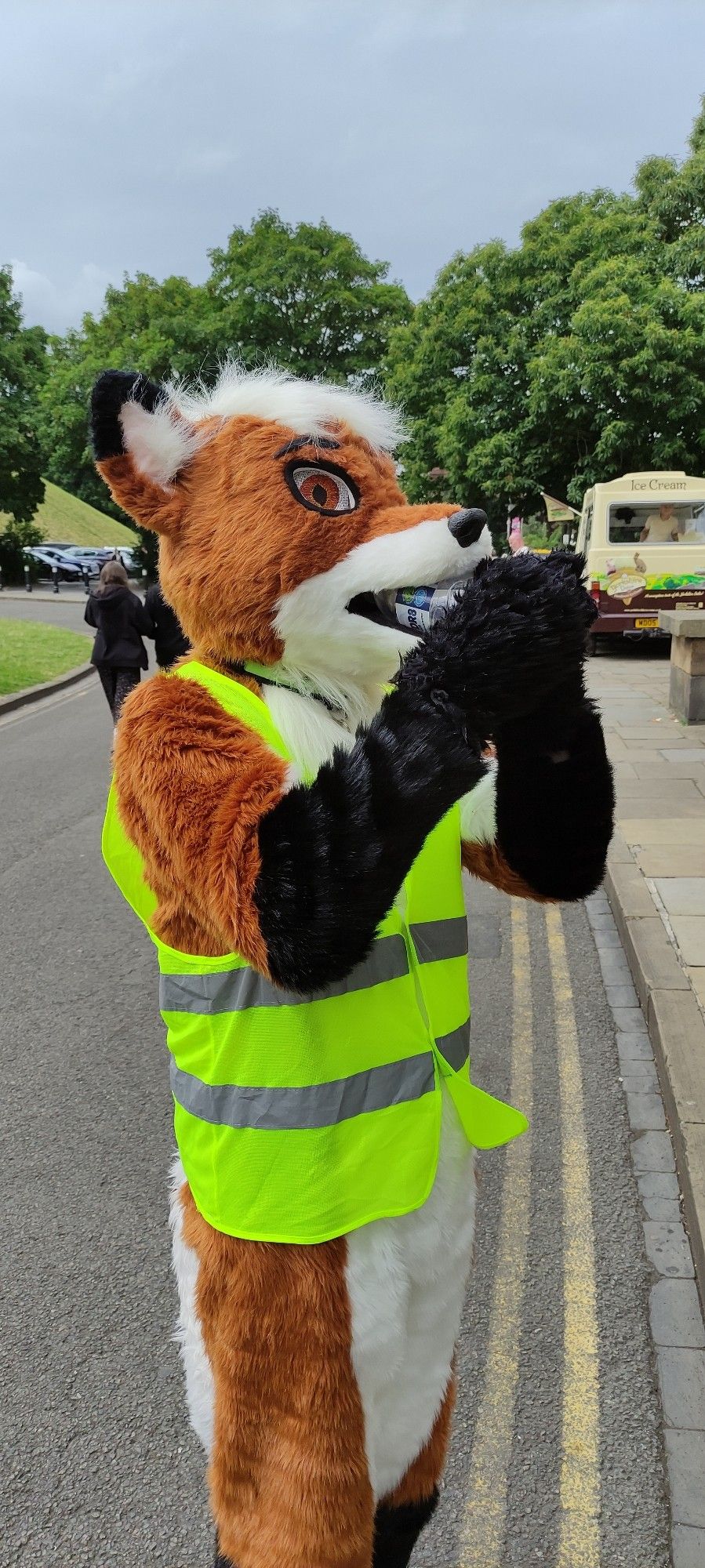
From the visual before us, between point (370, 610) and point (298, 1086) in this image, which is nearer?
point (298, 1086)

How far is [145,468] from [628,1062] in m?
3.07

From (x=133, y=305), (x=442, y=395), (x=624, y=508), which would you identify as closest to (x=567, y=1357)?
(x=624, y=508)

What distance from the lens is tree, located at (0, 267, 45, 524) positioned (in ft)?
99.0

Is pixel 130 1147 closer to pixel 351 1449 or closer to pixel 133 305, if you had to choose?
pixel 351 1449

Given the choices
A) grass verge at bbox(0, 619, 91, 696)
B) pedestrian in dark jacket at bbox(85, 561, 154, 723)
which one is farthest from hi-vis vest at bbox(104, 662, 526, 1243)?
grass verge at bbox(0, 619, 91, 696)

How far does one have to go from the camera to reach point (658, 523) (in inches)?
568

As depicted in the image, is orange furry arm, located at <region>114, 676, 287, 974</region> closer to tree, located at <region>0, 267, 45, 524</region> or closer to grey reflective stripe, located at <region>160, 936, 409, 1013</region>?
grey reflective stripe, located at <region>160, 936, 409, 1013</region>

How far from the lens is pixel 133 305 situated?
3133 centimetres

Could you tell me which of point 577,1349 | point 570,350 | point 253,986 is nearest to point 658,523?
point 570,350

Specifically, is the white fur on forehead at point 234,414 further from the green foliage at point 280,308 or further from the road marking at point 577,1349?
the green foliage at point 280,308

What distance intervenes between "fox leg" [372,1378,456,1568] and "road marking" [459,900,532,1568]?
454mm

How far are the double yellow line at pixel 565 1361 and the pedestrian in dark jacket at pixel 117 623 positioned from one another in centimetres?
607

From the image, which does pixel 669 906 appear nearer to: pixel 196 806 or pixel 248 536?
pixel 248 536

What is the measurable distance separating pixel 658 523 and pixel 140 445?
14244mm
